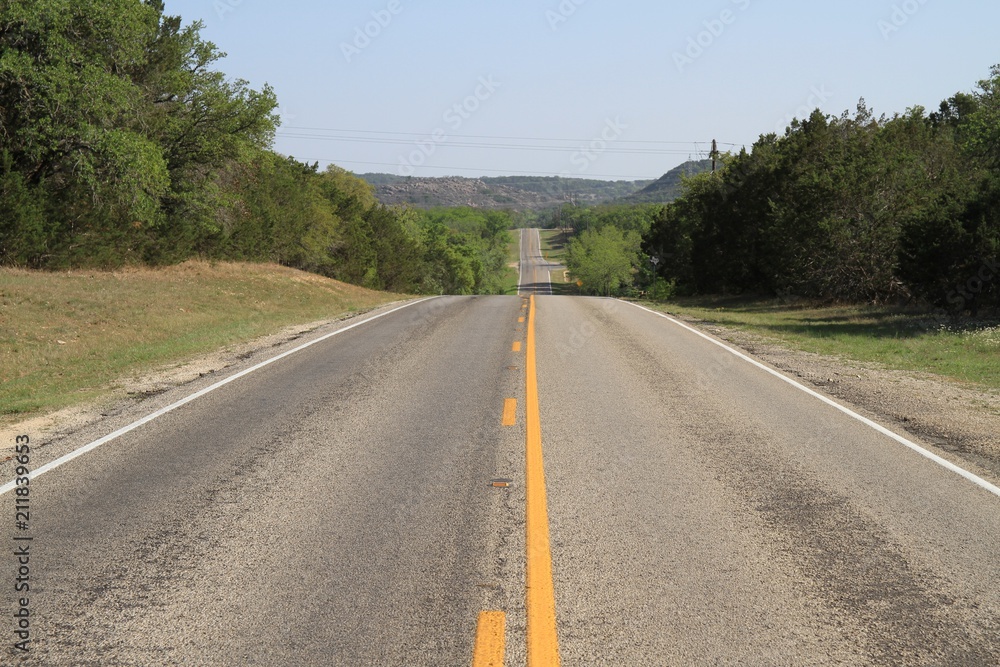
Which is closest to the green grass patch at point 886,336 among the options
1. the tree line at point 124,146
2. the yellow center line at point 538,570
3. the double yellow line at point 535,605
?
the yellow center line at point 538,570

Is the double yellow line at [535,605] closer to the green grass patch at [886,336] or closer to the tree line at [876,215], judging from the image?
the green grass patch at [886,336]

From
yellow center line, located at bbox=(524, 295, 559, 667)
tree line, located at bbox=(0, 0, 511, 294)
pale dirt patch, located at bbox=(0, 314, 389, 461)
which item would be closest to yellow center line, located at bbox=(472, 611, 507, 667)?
yellow center line, located at bbox=(524, 295, 559, 667)

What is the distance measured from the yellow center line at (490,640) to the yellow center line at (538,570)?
150mm

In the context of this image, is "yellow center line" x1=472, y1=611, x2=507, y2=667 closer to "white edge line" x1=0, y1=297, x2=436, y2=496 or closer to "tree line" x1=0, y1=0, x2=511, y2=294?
"white edge line" x1=0, y1=297, x2=436, y2=496

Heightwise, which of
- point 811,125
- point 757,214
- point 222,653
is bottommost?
point 222,653

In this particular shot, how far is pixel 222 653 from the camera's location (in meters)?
4.18

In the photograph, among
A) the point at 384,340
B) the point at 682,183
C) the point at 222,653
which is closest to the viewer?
the point at 222,653

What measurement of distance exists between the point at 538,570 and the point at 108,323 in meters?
19.1

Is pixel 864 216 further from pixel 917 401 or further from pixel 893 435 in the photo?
pixel 893 435

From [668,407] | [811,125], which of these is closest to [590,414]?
[668,407]

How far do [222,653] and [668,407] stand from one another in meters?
7.58

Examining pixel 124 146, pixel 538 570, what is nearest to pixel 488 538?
pixel 538 570

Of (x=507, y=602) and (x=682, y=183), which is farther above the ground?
(x=682, y=183)

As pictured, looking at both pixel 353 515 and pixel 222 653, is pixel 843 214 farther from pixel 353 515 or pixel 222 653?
pixel 222 653
